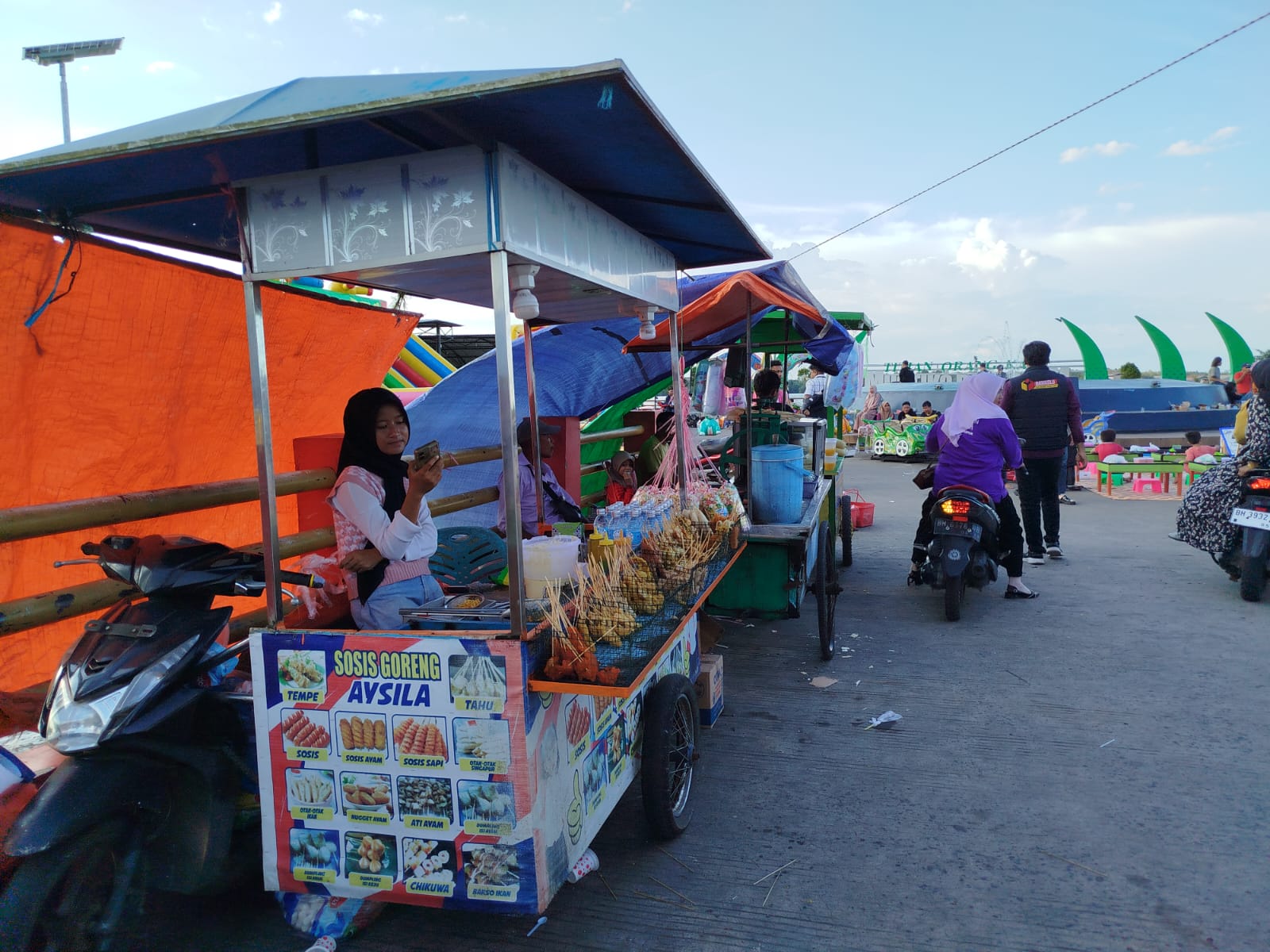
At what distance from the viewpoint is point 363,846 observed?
2.42 m

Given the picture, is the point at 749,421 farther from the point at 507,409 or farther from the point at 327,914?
the point at 327,914

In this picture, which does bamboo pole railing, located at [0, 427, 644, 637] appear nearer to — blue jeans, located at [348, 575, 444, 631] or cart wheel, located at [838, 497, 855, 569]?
blue jeans, located at [348, 575, 444, 631]

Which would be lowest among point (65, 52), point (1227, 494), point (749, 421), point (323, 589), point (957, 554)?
point (957, 554)

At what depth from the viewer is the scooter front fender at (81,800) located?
2.07 m

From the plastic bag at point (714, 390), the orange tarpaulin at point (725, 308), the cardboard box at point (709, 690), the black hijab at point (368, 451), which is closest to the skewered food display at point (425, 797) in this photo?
the black hijab at point (368, 451)

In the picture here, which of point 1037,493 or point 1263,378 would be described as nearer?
point 1263,378

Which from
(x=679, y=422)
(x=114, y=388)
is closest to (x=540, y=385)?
(x=679, y=422)

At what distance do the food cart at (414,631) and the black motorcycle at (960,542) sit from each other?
12.4 feet

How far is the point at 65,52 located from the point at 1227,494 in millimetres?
Result: 8851

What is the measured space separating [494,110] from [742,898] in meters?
2.59

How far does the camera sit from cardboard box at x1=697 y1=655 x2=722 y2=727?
3.93m

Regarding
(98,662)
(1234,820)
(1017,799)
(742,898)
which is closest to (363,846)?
(98,662)

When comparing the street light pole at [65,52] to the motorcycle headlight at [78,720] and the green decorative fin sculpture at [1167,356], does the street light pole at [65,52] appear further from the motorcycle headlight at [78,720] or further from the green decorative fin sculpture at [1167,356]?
the green decorative fin sculpture at [1167,356]

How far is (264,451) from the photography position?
254 centimetres
